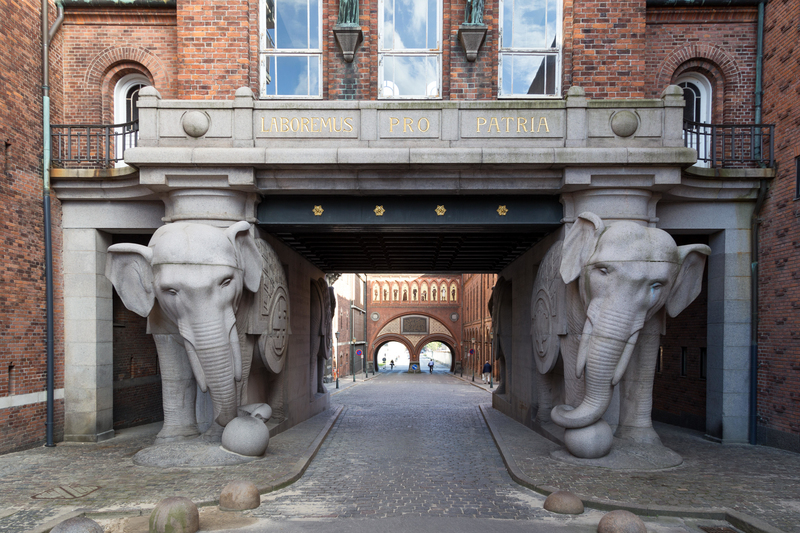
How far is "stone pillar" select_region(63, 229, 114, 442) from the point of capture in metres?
11.3

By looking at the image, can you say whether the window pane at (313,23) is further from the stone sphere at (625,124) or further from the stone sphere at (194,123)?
the stone sphere at (625,124)

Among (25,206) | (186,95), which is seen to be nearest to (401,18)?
(186,95)

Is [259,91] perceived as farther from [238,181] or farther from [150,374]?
[150,374]

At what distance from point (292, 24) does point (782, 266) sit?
36.2 feet

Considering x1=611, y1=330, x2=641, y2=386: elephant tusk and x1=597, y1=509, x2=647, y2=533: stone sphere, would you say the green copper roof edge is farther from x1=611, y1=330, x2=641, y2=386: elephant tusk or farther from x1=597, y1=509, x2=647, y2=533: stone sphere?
x1=597, y1=509, x2=647, y2=533: stone sphere

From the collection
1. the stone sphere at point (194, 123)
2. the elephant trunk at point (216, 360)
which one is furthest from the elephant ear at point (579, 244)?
the stone sphere at point (194, 123)

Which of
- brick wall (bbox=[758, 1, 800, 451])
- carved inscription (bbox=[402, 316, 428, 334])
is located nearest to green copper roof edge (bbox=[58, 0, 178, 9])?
brick wall (bbox=[758, 1, 800, 451])

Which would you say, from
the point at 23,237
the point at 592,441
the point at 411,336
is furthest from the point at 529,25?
the point at 411,336

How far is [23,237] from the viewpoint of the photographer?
418 inches

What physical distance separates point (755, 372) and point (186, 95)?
499 inches

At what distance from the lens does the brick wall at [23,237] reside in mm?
10195

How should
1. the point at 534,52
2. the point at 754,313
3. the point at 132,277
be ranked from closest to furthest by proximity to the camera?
the point at 132,277
the point at 754,313
the point at 534,52

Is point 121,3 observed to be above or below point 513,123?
above

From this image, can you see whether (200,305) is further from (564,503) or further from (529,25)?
(529,25)
